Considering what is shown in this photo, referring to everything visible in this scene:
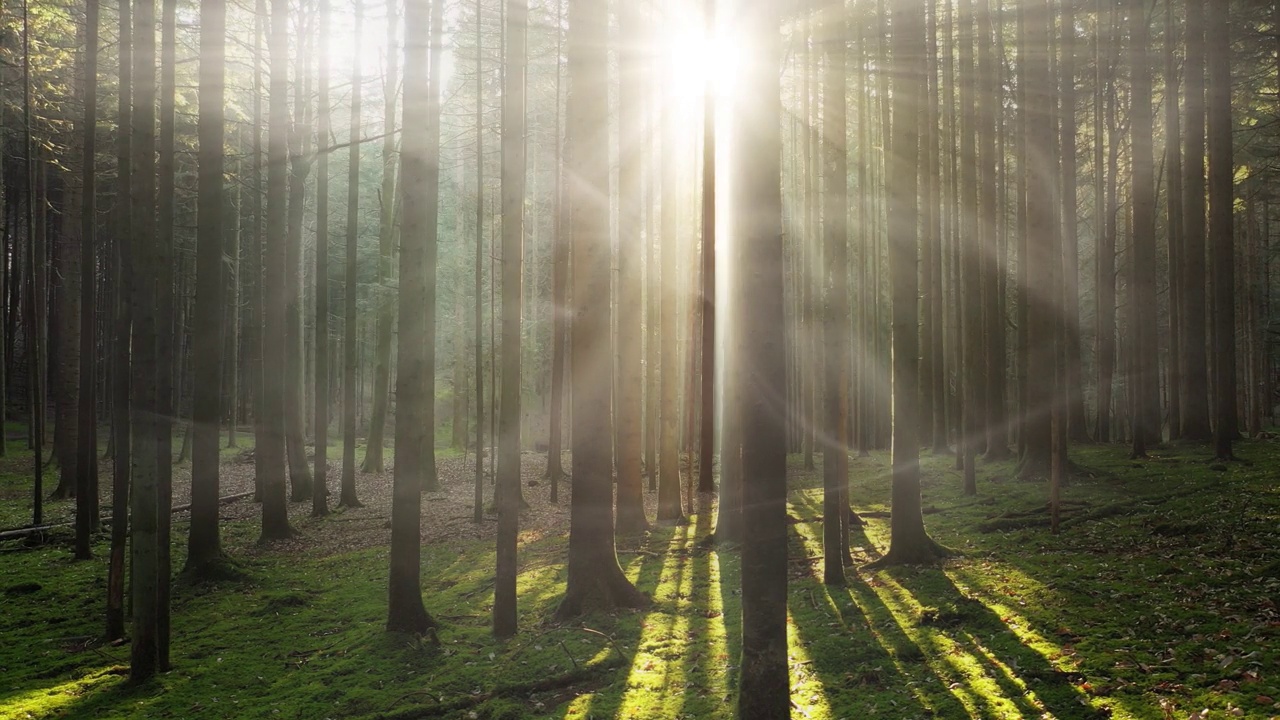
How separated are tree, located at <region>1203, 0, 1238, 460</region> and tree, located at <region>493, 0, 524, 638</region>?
13238mm

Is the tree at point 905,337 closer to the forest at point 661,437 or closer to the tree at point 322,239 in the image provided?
the forest at point 661,437

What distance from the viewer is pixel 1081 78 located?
64.7 feet

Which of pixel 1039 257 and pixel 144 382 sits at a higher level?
pixel 1039 257

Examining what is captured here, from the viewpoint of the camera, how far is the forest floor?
17.6ft

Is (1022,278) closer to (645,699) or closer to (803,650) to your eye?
(803,650)

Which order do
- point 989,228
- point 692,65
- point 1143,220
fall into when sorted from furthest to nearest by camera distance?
1. point 1143,220
2. point 989,228
3. point 692,65

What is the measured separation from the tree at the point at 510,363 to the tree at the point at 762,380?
136 inches

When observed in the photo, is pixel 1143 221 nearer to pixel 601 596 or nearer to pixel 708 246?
pixel 708 246

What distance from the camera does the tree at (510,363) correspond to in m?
7.38

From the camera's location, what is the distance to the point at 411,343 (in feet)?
25.2

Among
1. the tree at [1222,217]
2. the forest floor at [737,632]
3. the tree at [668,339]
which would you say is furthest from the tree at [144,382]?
the tree at [1222,217]

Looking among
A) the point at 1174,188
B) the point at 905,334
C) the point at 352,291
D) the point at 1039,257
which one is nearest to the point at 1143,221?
the point at 1174,188

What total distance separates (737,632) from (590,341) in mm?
3714

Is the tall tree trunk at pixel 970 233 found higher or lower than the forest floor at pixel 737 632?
higher
